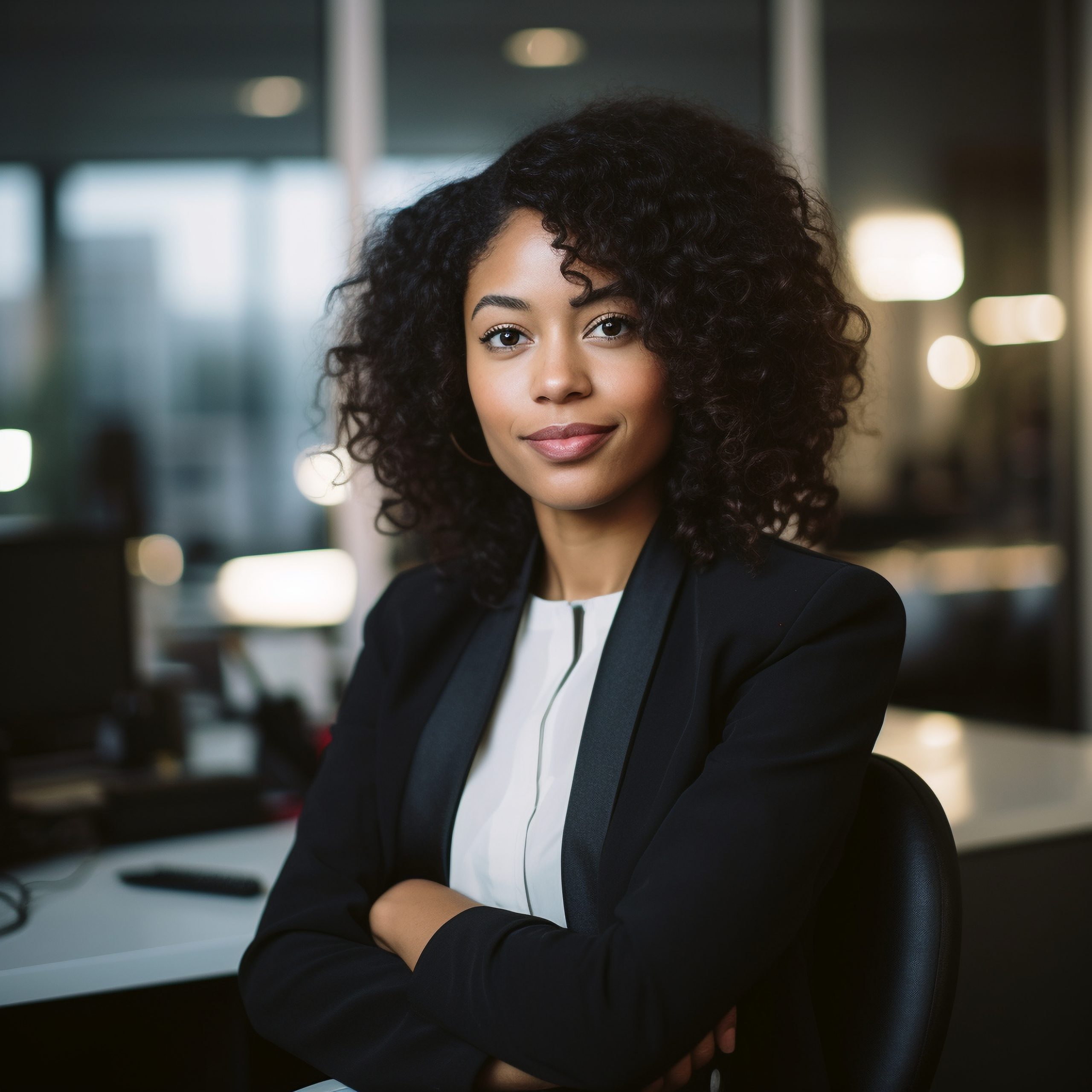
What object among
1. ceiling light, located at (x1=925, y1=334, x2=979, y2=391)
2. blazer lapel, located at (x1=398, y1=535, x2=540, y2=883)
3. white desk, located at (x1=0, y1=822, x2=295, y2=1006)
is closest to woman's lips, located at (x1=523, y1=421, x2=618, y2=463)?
blazer lapel, located at (x1=398, y1=535, x2=540, y2=883)

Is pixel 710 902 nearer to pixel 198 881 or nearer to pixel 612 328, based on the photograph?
pixel 612 328

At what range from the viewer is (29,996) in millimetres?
1244

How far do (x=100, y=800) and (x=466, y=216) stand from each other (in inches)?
51.6

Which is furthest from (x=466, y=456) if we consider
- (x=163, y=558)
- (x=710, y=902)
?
(x=163, y=558)

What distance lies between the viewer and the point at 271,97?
3729 mm

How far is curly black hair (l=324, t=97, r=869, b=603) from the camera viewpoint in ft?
3.57

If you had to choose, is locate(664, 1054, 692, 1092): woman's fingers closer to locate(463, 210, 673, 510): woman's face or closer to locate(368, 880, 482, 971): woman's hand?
locate(368, 880, 482, 971): woman's hand

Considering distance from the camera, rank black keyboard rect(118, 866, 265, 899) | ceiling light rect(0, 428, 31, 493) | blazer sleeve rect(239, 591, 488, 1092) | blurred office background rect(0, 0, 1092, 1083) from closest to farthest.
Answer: blazer sleeve rect(239, 591, 488, 1092), black keyboard rect(118, 866, 265, 899), ceiling light rect(0, 428, 31, 493), blurred office background rect(0, 0, 1092, 1083)

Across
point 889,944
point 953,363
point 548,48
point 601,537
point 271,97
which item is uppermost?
point 548,48

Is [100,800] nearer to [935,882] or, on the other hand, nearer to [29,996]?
[29,996]

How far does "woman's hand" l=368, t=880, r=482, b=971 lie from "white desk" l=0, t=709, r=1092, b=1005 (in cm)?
29

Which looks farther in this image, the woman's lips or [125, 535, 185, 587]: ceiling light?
[125, 535, 185, 587]: ceiling light

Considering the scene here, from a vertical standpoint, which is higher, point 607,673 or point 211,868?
point 607,673

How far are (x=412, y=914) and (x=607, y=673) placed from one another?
324mm
